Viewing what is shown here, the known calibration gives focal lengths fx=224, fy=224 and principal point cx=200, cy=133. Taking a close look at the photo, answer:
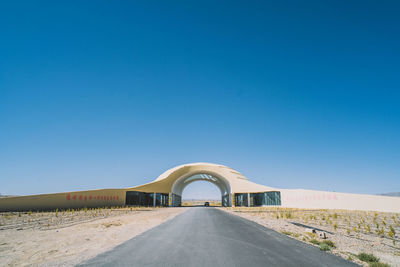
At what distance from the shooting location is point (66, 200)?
2947 cm

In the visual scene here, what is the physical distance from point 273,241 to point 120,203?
119 ft

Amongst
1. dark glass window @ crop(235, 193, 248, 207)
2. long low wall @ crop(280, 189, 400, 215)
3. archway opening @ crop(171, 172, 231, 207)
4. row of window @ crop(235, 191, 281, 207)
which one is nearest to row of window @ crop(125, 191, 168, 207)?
archway opening @ crop(171, 172, 231, 207)

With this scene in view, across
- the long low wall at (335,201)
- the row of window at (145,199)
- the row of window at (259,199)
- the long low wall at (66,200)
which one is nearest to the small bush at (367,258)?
the long low wall at (335,201)

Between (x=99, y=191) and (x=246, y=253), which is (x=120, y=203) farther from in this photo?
(x=246, y=253)

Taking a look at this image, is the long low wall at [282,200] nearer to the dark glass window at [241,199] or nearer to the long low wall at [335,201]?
the long low wall at [335,201]

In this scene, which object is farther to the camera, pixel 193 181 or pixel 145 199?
pixel 193 181

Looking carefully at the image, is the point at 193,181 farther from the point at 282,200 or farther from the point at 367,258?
the point at 367,258

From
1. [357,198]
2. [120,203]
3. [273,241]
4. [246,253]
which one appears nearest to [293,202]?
[357,198]

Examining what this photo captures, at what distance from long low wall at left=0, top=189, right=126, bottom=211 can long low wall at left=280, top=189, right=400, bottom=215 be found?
30284 millimetres

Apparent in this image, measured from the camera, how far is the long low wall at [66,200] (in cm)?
2411

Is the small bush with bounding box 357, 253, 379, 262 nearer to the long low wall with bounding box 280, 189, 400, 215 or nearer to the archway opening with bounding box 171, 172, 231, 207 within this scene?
the long low wall with bounding box 280, 189, 400, 215

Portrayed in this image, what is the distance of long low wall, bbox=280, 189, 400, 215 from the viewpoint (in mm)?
27656

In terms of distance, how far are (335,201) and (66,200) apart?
37301mm

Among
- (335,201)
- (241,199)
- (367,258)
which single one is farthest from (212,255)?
(241,199)
